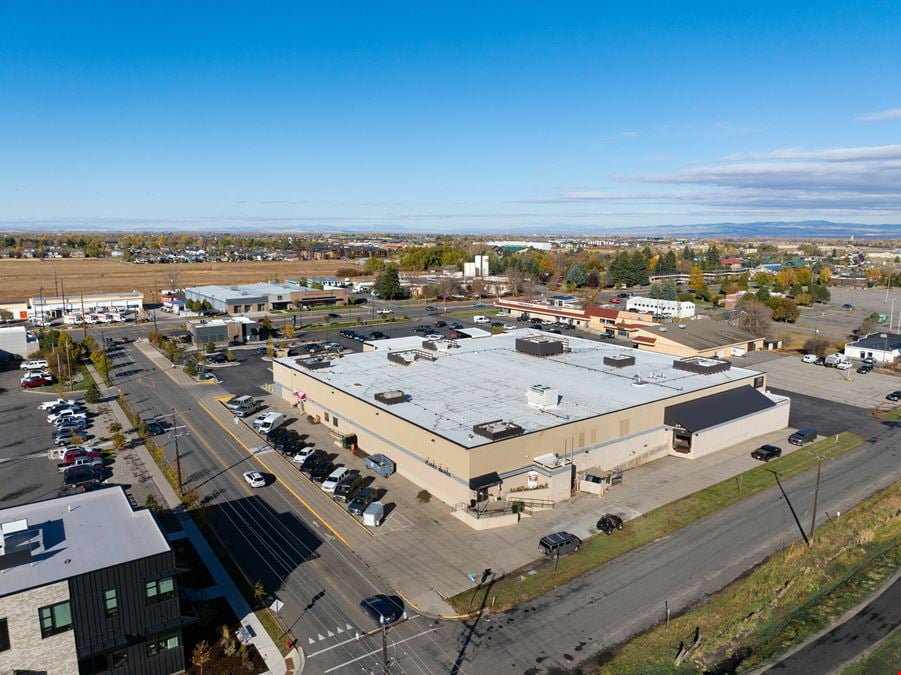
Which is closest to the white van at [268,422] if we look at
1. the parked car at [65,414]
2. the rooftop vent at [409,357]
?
the rooftop vent at [409,357]

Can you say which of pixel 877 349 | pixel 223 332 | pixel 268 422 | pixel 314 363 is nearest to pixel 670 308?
pixel 877 349

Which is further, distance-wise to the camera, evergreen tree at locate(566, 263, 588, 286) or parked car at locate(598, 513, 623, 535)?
evergreen tree at locate(566, 263, 588, 286)

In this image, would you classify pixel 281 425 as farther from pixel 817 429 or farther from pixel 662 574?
pixel 817 429

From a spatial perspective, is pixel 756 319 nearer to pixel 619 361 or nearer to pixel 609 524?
pixel 619 361

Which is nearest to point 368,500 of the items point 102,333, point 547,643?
point 547,643

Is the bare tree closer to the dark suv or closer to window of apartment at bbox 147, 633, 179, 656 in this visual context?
the dark suv

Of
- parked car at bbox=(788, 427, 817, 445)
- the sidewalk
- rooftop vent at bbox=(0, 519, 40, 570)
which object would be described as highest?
rooftop vent at bbox=(0, 519, 40, 570)

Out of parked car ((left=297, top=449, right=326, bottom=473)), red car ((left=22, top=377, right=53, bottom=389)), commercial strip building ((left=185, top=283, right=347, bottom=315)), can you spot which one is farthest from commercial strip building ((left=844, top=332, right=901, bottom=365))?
red car ((left=22, top=377, right=53, bottom=389))
